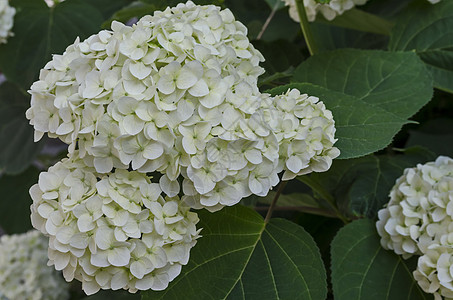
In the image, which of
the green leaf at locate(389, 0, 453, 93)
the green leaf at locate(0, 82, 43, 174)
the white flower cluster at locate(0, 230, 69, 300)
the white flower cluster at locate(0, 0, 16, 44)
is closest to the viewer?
the green leaf at locate(389, 0, 453, 93)

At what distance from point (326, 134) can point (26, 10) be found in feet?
2.57

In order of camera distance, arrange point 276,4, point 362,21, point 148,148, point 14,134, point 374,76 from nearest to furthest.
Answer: point 148,148 → point 374,76 → point 362,21 → point 276,4 → point 14,134

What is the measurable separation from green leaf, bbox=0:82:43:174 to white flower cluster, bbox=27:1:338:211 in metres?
0.74

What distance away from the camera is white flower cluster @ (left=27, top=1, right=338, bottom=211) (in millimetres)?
494

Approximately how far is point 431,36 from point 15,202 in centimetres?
101

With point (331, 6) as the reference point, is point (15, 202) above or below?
below

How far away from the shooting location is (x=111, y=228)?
1.63ft

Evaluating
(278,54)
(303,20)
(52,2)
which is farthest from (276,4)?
(52,2)

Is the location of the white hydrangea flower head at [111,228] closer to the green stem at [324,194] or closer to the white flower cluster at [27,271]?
the green stem at [324,194]

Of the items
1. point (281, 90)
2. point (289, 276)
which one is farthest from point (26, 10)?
point (289, 276)

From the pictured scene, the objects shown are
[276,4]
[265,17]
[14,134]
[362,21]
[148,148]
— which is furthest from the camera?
[14,134]

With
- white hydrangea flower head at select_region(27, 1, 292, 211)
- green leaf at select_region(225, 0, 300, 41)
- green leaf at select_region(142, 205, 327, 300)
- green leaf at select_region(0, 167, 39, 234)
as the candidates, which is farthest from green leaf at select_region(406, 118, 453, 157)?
green leaf at select_region(0, 167, 39, 234)

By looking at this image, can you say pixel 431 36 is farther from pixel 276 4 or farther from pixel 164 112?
pixel 164 112

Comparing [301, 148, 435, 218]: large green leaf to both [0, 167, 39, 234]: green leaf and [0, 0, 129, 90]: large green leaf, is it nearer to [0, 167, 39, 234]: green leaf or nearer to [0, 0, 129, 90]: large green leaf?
[0, 0, 129, 90]: large green leaf
